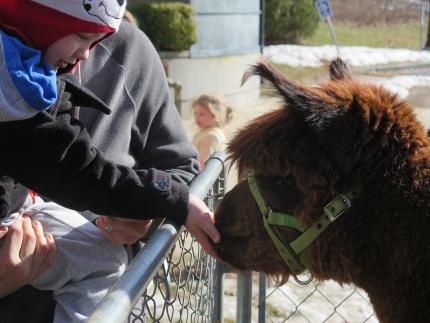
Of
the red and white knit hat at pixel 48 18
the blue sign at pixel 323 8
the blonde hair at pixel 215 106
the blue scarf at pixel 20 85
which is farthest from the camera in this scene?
the blue sign at pixel 323 8

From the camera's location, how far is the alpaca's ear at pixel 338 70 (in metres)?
2.42

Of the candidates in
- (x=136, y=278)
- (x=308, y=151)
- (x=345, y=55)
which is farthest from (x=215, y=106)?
(x=345, y=55)

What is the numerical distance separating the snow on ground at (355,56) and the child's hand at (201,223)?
14.5 metres

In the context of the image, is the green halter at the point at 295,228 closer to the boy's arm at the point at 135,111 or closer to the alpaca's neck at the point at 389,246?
the alpaca's neck at the point at 389,246

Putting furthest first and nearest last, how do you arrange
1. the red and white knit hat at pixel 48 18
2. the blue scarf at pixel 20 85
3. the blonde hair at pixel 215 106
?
the blonde hair at pixel 215 106 < the red and white knit hat at pixel 48 18 < the blue scarf at pixel 20 85

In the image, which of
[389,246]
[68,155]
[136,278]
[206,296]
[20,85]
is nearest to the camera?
[136,278]

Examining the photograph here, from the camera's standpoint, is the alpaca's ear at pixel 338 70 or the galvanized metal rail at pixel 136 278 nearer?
the galvanized metal rail at pixel 136 278

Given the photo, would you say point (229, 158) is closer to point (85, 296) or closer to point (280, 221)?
point (280, 221)

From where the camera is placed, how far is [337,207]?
2.04 m

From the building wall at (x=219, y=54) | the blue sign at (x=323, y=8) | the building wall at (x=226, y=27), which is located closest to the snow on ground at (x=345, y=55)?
the blue sign at (x=323, y=8)

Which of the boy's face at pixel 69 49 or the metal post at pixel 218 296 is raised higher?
the boy's face at pixel 69 49

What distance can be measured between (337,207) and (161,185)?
55 cm

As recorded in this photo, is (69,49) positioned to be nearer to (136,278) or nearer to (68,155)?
(68,155)

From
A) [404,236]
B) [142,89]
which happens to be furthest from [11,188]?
[404,236]
